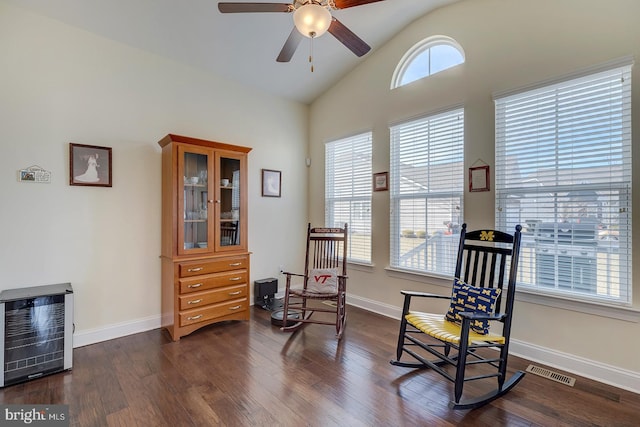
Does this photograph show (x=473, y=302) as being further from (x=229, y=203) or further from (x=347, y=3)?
(x=229, y=203)

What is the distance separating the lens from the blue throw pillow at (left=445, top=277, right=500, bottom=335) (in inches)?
83.5

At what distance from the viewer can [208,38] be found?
306cm

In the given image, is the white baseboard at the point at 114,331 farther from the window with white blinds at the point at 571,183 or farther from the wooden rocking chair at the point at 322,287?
the window with white blinds at the point at 571,183

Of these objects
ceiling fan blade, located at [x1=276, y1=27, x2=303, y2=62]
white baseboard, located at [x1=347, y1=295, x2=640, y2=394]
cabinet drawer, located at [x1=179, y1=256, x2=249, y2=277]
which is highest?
ceiling fan blade, located at [x1=276, y1=27, x2=303, y2=62]

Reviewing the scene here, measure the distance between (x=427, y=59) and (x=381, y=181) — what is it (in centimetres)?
141

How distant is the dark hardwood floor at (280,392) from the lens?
1828 millimetres

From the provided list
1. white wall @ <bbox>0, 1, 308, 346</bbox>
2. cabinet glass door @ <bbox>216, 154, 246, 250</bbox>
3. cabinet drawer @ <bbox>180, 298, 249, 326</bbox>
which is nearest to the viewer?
white wall @ <bbox>0, 1, 308, 346</bbox>

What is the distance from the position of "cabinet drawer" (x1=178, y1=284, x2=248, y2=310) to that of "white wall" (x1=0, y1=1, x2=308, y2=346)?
55 centimetres

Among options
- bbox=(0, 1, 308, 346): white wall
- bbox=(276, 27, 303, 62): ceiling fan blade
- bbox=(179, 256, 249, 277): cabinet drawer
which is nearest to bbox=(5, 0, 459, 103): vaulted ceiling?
bbox=(0, 1, 308, 346): white wall

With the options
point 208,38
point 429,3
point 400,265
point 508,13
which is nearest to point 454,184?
point 400,265

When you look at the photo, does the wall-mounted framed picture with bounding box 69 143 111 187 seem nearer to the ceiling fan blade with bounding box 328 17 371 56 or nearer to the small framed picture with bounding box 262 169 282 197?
the small framed picture with bounding box 262 169 282 197

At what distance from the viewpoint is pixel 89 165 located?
9.28 ft

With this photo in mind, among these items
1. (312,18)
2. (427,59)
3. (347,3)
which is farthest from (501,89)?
(312,18)

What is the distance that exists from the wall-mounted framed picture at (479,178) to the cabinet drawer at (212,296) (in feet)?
8.43
